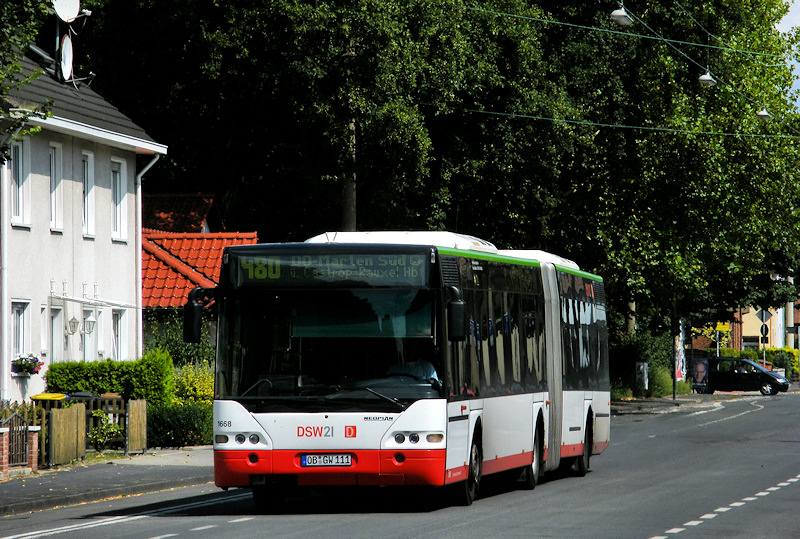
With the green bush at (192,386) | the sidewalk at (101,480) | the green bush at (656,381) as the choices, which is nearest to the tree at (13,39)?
the sidewalk at (101,480)

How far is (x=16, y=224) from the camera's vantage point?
2923 centimetres

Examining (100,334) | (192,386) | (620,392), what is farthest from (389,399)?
(620,392)

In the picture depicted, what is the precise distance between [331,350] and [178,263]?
2244 cm

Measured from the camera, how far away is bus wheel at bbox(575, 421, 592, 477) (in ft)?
73.8

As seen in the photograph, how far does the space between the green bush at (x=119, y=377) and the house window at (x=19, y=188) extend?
306 centimetres

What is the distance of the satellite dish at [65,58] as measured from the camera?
33.0 m

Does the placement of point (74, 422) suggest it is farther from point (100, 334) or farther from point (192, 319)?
point (192, 319)

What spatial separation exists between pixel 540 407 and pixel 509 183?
68.3ft

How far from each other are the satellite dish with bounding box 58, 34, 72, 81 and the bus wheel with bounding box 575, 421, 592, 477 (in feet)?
51.6

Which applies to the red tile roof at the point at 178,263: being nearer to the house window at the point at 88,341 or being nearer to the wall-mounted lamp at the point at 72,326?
the house window at the point at 88,341

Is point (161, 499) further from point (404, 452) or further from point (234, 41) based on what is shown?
point (234, 41)

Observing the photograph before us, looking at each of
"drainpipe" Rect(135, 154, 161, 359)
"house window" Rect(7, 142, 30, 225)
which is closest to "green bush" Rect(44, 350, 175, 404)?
"house window" Rect(7, 142, 30, 225)

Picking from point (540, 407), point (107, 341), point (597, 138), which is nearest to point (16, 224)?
point (107, 341)

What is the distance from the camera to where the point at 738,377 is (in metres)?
64.6
